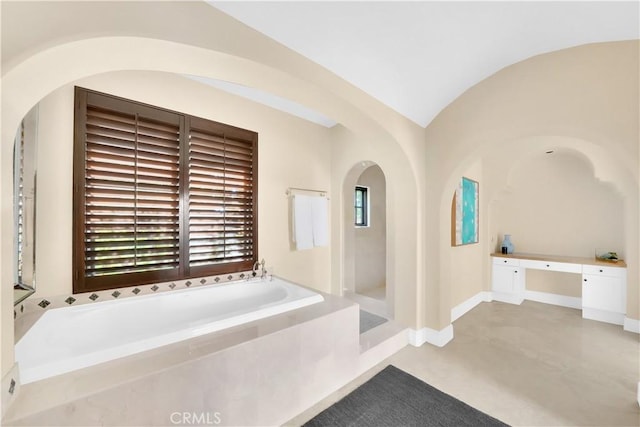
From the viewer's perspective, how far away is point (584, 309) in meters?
3.28

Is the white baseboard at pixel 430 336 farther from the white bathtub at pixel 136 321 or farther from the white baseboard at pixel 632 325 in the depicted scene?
the white baseboard at pixel 632 325

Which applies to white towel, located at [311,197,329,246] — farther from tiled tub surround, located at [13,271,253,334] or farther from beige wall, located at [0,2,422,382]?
tiled tub surround, located at [13,271,253,334]

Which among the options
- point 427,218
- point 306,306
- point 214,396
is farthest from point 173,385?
point 427,218

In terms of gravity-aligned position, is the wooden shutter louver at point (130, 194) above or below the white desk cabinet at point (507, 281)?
above

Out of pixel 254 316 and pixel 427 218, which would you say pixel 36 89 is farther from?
pixel 427 218

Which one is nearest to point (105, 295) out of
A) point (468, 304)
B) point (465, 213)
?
point (465, 213)

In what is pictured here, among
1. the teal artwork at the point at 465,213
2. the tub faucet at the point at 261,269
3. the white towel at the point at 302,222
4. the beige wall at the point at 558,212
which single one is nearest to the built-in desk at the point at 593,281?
the beige wall at the point at 558,212

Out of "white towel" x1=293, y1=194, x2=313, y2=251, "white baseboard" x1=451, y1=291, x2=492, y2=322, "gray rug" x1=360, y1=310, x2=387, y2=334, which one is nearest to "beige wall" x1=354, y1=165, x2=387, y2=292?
"gray rug" x1=360, y1=310, x2=387, y2=334

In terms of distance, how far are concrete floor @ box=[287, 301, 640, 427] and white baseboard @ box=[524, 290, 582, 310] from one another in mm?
555

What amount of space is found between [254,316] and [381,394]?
115 cm

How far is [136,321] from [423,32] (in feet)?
9.75

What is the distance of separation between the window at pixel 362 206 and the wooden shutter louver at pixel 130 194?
2909 mm

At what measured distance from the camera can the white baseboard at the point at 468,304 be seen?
10.8ft

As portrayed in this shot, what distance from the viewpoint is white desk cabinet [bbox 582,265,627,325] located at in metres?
3.04
